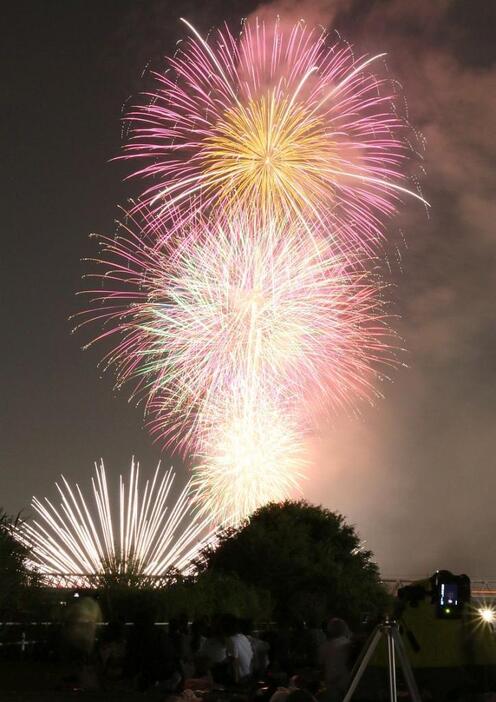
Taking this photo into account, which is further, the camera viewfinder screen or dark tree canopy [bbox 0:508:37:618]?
dark tree canopy [bbox 0:508:37:618]

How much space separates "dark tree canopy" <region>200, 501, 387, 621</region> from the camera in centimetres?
4566

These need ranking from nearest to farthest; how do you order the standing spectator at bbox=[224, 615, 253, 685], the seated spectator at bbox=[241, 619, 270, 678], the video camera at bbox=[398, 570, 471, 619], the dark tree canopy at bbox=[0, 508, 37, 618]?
the video camera at bbox=[398, 570, 471, 619]
the standing spectator at bbox=[224, 615, 253, 685]
the seated spectator at bbox=[241, 619, 270, 678]
the dark tree canopy at bbox=[0, 508, 37, 618]

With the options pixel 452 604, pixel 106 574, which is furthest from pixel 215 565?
pixel 452 604

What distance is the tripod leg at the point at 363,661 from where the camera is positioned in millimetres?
9852

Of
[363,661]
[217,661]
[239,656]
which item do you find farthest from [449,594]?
[217,661]

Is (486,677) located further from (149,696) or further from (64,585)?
(64,585)

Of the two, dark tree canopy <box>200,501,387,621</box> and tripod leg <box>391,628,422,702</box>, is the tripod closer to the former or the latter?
tripod leg <box>391,628,422,702</box>

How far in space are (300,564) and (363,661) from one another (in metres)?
37.9


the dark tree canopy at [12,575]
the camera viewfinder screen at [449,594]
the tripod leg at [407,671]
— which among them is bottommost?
the tripod leg at [407,671]

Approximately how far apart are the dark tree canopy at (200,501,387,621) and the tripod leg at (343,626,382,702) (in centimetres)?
3324

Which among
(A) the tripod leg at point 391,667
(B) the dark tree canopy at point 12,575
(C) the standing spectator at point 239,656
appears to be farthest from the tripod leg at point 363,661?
(B) the dark tree canopy at point 12,575

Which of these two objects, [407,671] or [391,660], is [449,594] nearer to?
[391,660]

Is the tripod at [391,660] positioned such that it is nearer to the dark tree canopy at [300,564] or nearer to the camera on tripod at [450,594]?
the camera on tripod at [450,594]

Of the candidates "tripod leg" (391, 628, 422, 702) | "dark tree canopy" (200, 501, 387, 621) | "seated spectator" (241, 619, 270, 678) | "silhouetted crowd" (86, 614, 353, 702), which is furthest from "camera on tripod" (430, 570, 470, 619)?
"dark tree canopy" (200, 501, 387, 621)
